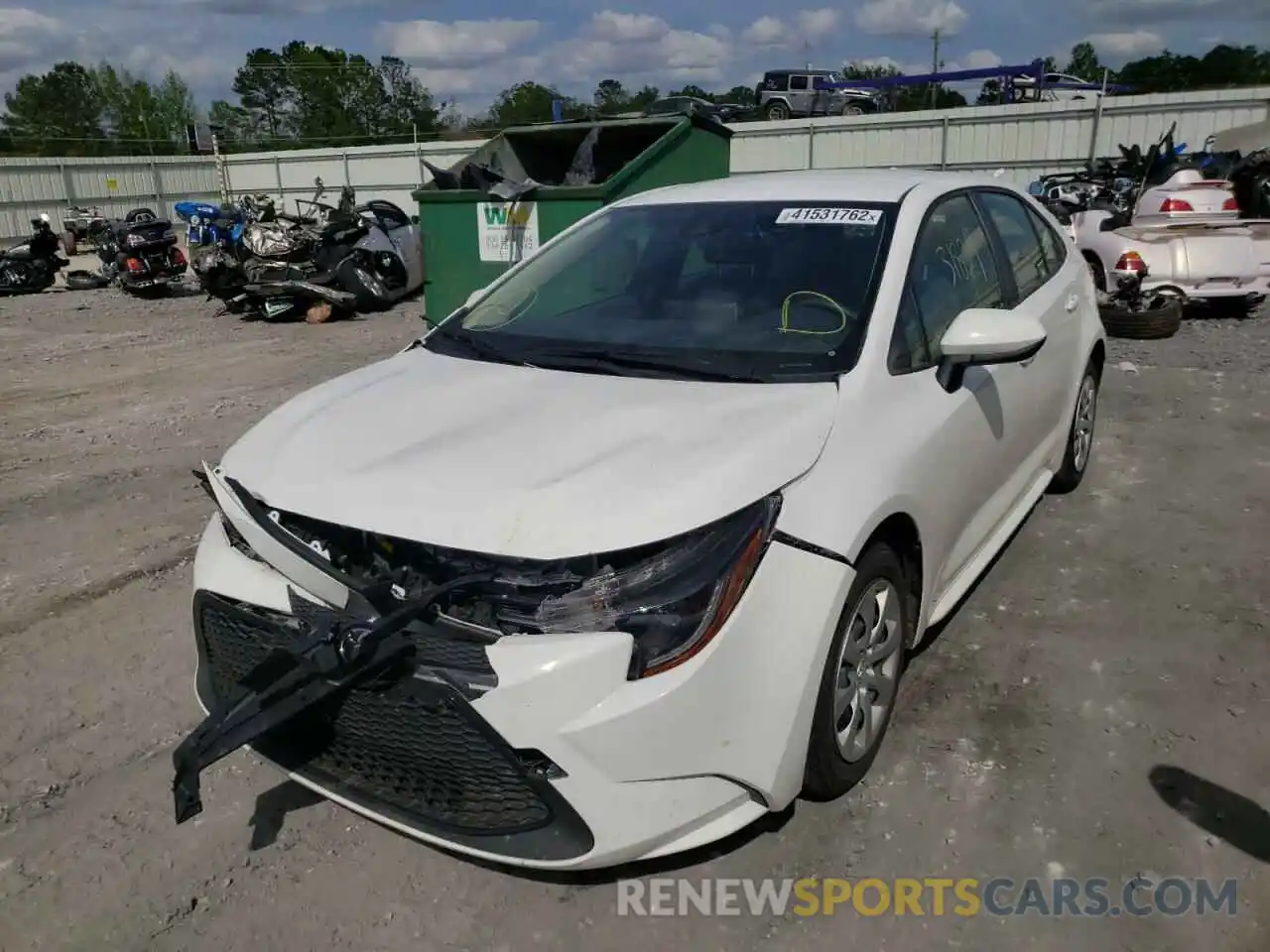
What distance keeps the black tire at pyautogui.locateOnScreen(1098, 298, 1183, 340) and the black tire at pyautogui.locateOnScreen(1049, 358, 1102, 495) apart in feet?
13.9

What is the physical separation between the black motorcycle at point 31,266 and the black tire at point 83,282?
248mm

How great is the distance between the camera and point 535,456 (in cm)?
240

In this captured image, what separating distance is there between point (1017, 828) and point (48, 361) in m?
10.2

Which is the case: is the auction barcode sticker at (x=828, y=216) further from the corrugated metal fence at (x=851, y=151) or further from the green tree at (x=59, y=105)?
the green tree at (x=59, y=105)

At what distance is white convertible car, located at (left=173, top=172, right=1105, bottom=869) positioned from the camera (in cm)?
208

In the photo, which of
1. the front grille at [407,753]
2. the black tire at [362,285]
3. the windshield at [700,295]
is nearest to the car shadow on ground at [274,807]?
the front grille at [407,753]

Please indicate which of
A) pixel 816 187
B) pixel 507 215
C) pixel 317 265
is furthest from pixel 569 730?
pixel 317 265

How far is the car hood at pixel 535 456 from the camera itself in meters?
2.15

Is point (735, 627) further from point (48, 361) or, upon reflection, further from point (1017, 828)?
point (48, 361)

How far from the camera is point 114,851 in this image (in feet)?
8.54

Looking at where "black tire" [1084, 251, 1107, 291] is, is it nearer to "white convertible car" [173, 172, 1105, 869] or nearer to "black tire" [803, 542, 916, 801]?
"white convertible car" [173, 172, 1105, 869]

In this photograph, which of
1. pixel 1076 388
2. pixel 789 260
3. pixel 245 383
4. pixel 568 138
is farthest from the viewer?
pixel 568 138

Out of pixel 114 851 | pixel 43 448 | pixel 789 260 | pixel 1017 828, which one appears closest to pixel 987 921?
pixel 1017 828

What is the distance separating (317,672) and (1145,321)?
8.73 metres
